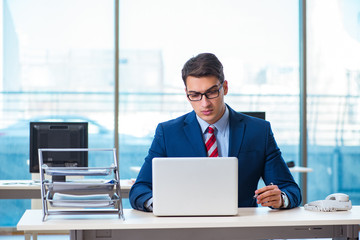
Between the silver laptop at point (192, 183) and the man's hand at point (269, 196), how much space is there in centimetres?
18

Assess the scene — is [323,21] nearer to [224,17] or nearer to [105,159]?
[224,17]

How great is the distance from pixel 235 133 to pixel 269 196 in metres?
0.38

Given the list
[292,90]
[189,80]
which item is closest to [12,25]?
[292,90]

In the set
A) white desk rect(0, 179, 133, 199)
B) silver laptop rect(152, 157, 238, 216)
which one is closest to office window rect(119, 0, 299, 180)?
white desk rect(0, 179, 133, 199)

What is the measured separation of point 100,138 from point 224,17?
5.94ft

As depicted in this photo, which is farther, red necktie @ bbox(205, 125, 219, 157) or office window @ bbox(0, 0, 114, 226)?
office window @ bbox(0, 0, 114, 226)

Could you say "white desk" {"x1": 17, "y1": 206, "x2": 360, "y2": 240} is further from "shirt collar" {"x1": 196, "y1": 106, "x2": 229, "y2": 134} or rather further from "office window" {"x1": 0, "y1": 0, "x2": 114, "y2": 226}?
"office window" {"x1": 0, "y1": 0, "x2": 114, "y2": 226}

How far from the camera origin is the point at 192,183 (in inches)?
82.0

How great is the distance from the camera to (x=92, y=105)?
5.63 metres

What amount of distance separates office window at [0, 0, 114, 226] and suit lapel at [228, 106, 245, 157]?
3.25 meters

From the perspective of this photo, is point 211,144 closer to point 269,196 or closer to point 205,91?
point 205,91

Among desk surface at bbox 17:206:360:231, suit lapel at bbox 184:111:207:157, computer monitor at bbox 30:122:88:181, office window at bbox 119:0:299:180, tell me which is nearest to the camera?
desk surface at bbox 17:206:360:231

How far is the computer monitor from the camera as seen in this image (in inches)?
153

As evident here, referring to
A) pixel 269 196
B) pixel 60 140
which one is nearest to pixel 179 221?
pixel 269 196
